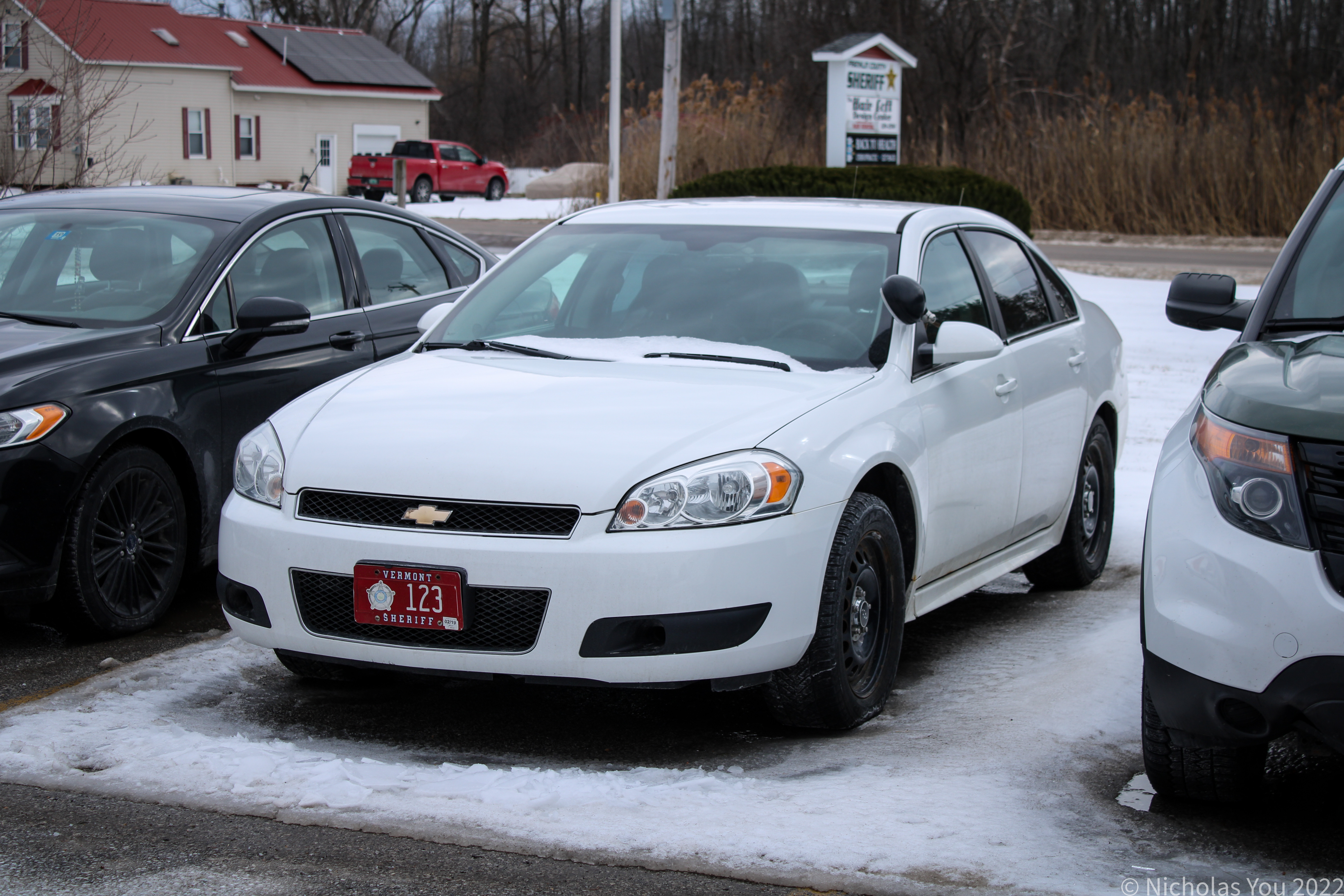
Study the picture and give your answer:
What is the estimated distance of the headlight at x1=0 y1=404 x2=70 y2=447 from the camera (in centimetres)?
489

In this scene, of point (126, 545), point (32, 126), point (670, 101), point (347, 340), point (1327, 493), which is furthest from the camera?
point (670, 101)

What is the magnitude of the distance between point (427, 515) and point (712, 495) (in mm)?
753

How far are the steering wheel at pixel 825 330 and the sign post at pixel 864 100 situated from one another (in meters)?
17.1

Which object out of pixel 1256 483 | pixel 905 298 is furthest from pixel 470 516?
pixel 1256 483

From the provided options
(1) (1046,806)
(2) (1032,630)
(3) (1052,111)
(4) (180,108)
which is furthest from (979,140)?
(4) (180,108)

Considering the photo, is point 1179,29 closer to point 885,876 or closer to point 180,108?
point 180,108

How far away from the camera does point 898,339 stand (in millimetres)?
4742

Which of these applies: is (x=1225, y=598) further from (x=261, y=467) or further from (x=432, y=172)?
(x=432, y=172)

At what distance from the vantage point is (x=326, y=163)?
53.0 meters

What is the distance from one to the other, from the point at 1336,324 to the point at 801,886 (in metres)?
2.19

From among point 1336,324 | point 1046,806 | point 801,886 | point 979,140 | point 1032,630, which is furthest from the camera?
point 979,140

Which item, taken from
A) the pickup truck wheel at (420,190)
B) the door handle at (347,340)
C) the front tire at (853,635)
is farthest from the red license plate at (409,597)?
the pickup truck wheel at (420,190)

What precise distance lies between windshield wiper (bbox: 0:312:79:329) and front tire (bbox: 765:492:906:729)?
320cm

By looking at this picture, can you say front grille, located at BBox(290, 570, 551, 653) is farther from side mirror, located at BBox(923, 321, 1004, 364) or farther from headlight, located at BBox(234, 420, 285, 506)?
side mirror, located at BBox(923, 321, 1004, 364)
